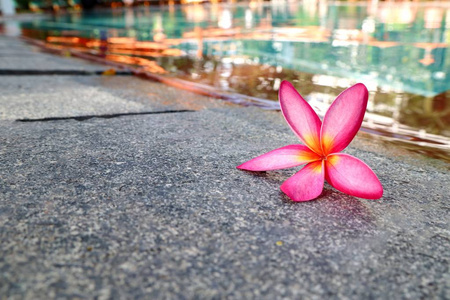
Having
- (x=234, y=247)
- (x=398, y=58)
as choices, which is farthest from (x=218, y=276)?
(x=398, y=58)

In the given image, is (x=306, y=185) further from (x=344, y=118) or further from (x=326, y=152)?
(x=344, y=118)

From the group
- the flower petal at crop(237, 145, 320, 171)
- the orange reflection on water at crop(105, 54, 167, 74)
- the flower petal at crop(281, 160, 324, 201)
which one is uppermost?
the orange reflection on water at crop(105, 54, 167, 74)

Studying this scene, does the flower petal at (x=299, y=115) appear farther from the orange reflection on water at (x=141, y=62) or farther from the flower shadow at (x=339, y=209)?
the orange reflection on water at (x=141, y=62)

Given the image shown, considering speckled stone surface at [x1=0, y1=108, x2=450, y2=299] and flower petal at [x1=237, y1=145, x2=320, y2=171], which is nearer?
speckled stone surface at [x1=0, y1=108, x2=450, y2=299]

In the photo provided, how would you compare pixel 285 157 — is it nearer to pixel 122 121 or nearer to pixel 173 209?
pixel 173 209

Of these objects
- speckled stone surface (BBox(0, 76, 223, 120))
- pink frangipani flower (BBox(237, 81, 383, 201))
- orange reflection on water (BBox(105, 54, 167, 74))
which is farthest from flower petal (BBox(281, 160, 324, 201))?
orange reflection on water (BBox(105, 54, 167, 74))

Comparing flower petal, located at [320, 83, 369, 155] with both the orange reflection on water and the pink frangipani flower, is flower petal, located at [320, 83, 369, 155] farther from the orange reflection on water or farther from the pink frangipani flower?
the orange reflection on water

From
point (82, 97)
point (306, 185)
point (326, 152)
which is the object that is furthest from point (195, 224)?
point (82, 97)

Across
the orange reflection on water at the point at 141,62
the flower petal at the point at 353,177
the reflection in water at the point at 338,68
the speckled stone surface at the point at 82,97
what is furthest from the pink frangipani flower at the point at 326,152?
the orange reflection on water at the point at 141,62
